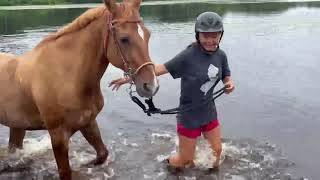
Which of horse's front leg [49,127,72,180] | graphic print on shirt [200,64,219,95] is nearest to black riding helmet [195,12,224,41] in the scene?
graphic print on shirt [200,64,219,95]

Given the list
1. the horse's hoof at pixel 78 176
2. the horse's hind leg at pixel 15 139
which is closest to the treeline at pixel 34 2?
the horse's hind leg at pixel 15 139

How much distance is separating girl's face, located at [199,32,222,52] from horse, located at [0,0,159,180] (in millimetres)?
977

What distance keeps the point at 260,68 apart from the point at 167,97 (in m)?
3.36

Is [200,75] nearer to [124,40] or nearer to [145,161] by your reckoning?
[124,40]

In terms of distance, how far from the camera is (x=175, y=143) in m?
7.11

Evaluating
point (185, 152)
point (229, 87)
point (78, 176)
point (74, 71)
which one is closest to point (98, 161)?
point (78, 176)

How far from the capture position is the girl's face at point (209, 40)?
5.10m

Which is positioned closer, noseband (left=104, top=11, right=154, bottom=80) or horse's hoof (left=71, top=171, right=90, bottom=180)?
noseband (left=104, top=11, right=154, bottom=80)

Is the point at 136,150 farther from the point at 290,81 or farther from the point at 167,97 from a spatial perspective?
the point at 290,81

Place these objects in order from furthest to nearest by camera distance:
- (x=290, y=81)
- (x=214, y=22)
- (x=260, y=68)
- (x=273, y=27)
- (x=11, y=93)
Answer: (x=273, y=27) < (x=260, y=68) < (x=290, y=81) < (x=11, y=93) < (x=214, y=22)

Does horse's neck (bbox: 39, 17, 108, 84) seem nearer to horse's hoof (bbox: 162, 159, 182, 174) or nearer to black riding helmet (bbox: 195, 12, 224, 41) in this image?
black riding helmet (bbox: 195, 12, 224, 41)

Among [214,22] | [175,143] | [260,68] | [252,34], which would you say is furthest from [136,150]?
[252,34]

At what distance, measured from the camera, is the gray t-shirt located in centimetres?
526

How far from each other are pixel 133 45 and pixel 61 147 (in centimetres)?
165
